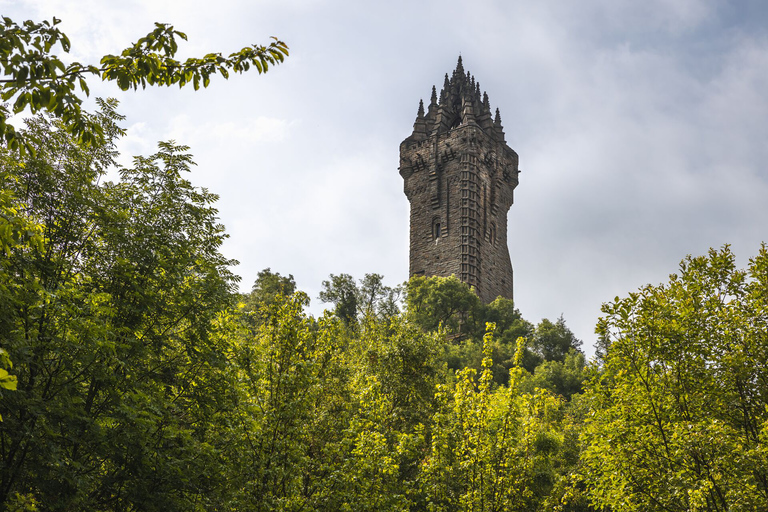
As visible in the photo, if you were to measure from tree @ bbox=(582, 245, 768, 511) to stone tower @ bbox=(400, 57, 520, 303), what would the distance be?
1734 inches

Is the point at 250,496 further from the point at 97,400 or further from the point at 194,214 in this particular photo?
the point at 194,214

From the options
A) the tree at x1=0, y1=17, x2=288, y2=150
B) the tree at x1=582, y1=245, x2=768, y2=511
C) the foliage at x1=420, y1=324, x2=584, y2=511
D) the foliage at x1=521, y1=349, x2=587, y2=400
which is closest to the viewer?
the tree at x1=0, y1=17, x2=288, y2=150

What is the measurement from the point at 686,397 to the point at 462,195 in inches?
1921

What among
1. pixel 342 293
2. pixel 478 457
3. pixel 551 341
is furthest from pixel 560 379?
pixel 478 457

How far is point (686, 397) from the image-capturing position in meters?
13.2

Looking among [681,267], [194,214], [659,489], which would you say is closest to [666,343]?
[681,267]

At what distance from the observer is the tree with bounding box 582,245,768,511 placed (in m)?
11.4

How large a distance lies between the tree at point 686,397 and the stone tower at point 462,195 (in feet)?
144

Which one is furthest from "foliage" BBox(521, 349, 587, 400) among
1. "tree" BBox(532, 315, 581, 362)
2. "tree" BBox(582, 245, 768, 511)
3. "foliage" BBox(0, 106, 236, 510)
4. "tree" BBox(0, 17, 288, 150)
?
"tree" BBox(0, 17, 288, 150)

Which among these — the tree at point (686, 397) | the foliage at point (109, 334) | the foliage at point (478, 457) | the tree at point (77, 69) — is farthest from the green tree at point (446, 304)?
the tree at point (77, 69)

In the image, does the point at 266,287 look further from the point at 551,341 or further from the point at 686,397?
the point at 686,397

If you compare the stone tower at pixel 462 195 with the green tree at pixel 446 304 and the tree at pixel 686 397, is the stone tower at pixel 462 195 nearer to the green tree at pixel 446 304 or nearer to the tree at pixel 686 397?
the green tree at pixel 446 304

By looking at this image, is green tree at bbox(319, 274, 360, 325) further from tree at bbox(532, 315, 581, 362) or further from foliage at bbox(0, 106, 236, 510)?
foliage at bbox(0, 106, 236, 510)

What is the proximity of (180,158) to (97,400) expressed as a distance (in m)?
5.35
